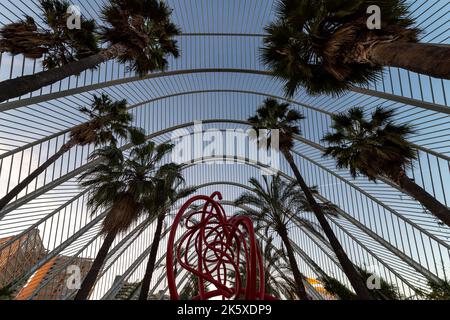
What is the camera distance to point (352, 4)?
8469mm

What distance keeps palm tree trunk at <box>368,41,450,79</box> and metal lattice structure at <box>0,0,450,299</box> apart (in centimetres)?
840

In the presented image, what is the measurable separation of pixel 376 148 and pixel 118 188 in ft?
42.6

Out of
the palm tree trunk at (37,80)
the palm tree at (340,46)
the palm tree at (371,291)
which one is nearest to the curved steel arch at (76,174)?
the palm tree at (371,291)

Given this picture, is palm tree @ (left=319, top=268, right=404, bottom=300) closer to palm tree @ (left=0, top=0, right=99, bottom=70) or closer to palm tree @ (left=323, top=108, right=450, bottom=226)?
palm tree @ (left=323, top=108, right=450, bottom=226)

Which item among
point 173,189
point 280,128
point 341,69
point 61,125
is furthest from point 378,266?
point 61,125

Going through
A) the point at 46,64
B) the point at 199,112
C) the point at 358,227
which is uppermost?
the point at 199,112

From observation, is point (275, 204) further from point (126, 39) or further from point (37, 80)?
point (37, 80)

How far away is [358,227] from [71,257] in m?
24.4

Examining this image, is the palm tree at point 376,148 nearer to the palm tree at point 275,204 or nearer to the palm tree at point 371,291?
the palm tree at point 275,204

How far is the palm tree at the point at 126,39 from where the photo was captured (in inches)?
410

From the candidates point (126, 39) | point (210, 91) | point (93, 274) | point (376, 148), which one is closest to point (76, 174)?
point (93, 274)

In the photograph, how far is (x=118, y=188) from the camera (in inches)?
621

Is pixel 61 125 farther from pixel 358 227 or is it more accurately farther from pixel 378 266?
pixel 378 266

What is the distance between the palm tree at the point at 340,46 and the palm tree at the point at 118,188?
9.08 m
